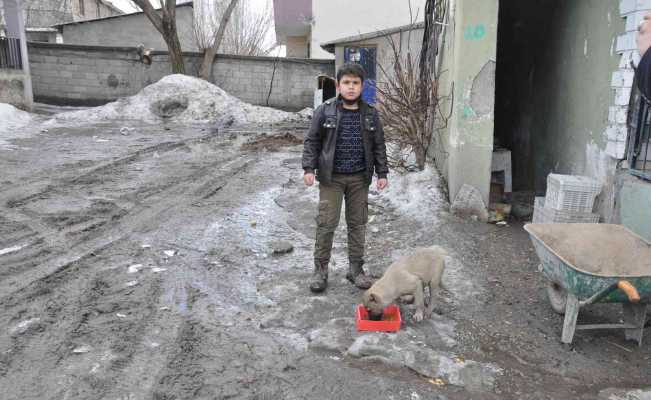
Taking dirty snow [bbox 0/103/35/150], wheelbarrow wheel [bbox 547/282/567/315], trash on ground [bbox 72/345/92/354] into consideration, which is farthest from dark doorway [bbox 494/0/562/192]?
dirty snow [bbox 0/103/35/150]

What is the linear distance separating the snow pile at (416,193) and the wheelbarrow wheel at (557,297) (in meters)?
2.37

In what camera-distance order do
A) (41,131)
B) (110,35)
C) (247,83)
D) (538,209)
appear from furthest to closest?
(110,35)
(247,83)
(41,131)
(538,209)

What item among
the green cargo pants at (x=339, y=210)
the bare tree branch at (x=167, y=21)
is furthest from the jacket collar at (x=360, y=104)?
the bare tree branch at (x=167, y=21)

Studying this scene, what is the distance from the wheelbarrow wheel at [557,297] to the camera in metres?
4.15

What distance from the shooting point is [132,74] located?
20.0 m

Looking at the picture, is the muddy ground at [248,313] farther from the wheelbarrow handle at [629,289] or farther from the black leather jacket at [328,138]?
the black leather jacket at [328,138]

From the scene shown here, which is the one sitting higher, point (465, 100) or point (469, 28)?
point (469, 28)

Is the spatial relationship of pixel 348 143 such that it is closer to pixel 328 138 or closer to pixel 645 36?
pixel 328 138

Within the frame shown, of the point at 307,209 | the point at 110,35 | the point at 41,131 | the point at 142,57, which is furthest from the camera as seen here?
the point at 110,35

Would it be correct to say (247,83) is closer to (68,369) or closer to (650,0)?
(650,0)

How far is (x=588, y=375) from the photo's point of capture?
11.3 ft

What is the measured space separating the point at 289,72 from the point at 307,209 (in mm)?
14609

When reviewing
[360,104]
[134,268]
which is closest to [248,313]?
[134,268]

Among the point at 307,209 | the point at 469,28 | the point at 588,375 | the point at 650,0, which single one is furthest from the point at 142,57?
the point at 588,375
